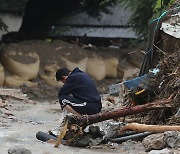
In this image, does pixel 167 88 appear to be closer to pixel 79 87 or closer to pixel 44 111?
pixel 79 87

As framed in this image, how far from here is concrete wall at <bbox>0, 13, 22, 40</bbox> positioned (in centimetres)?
A: 2292

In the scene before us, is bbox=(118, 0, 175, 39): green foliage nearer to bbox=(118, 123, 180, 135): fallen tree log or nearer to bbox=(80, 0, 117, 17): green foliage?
bbox=(80, 0, 117, 17): green foliage

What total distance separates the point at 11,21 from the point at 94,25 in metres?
4.47

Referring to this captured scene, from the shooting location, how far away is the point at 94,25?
2612 cm

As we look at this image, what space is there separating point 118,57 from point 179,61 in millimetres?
15520

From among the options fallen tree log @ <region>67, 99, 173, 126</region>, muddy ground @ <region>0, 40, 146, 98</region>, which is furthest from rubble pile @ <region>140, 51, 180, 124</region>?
muddy ground @ <region>0, 40, 146, 98</region>

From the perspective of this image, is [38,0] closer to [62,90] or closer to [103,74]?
[103,74]

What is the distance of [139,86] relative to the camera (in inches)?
363

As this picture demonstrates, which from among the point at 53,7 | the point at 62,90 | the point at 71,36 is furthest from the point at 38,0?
the point at 62,90

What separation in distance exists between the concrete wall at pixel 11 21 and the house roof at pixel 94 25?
2.38 m

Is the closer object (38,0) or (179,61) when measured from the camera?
(179,61)

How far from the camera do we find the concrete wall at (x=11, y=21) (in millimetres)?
22919

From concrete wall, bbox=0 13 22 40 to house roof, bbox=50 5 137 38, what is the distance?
7.81 feet

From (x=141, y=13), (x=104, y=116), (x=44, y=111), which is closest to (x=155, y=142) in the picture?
(x=104, y=116)
